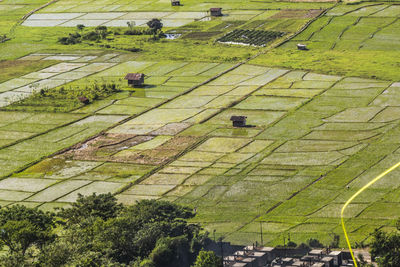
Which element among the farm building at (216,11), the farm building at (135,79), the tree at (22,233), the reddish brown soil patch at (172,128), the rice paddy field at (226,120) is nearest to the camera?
the tree at (22,233)

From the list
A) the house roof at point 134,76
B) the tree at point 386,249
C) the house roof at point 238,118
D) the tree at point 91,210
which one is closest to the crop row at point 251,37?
the house roof at point 134,76

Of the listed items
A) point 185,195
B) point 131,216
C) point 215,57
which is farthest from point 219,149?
point 215,57

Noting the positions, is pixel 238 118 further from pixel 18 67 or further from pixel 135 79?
pixel 18 67

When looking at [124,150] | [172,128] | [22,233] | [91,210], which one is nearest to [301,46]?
[172,128]

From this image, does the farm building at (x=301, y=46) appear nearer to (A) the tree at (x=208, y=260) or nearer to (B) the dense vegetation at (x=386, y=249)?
(B) the dense vegetation at (x=386, y=249)

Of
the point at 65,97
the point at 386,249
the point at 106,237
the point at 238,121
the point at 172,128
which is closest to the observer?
the point at 386,249

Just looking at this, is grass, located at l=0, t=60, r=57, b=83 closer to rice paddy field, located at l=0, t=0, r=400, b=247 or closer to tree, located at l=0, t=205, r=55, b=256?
rice paddy field, located at l=0, t=0, r=400, b=247

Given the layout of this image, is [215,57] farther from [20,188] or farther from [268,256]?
[268,256]
